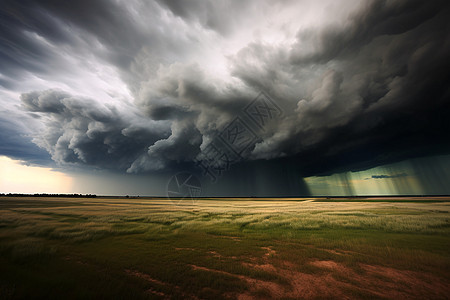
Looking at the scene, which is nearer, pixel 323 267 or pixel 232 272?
pixel 232 272

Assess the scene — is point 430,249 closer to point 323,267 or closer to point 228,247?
point 323,267

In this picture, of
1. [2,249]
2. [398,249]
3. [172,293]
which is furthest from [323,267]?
[2,249]

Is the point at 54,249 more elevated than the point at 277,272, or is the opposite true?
the point at 54,249

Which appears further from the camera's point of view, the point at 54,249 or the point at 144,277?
the point at 54,249

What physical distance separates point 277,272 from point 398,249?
1167cm

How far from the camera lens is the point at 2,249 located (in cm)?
1336

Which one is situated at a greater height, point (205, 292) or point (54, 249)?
point (54, 249)

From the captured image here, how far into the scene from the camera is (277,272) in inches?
424

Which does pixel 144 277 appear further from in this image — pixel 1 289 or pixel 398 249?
pixel 398 249

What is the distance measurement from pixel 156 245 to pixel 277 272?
10.8 m


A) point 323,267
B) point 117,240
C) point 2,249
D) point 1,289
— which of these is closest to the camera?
point 1,289

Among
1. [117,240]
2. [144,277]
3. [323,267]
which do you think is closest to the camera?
[144,277]

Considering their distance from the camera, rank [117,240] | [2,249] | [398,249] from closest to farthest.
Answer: [2,249] → [398,249] → [117,240]

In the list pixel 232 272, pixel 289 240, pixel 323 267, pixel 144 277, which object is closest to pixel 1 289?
pixel 144 277
